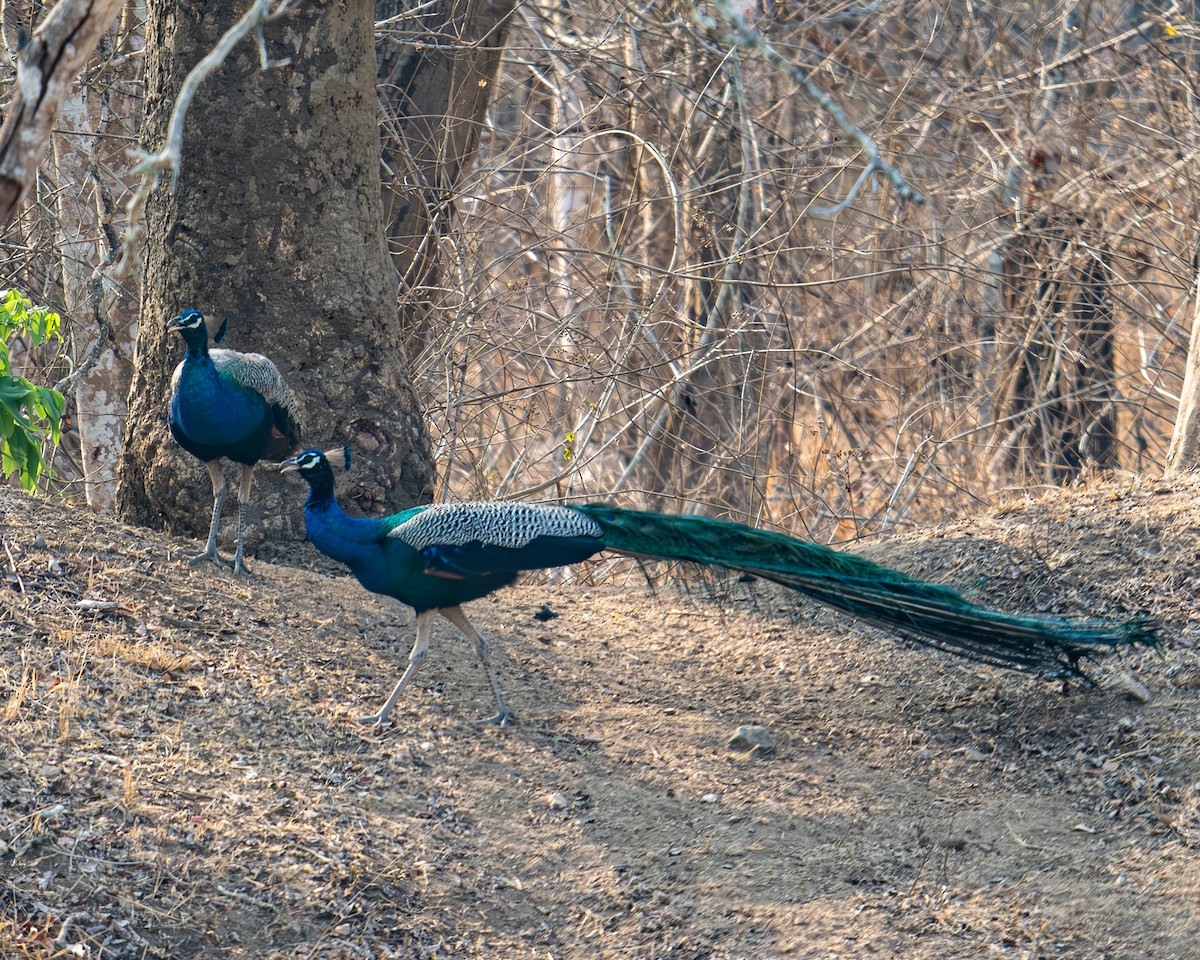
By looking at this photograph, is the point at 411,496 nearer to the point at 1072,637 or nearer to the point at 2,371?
the point at 2,371

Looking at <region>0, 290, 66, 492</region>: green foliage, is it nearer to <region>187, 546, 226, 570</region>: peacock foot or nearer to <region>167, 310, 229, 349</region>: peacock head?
<region>167, 310, 229, 349</region>: peacock head

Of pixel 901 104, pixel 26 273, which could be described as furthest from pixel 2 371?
pixel 901 104

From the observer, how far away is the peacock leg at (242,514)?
5727mm

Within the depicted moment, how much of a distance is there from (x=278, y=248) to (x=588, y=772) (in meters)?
2.96

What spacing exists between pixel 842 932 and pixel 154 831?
202cm

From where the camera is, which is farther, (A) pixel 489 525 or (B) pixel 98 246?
(B) pixel 98 246

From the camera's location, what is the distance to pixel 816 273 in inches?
422

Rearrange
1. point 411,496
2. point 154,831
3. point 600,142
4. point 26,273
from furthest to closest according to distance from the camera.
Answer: point 600,142
point 26,273
point 411,496
point 154,831

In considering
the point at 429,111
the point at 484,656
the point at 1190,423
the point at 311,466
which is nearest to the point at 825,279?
the point at 429,111

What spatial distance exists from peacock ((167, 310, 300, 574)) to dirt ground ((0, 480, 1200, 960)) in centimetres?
49

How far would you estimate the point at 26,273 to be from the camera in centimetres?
884

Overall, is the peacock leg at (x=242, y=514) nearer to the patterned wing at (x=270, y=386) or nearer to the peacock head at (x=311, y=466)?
the patterned wing at (x=270, y=386)

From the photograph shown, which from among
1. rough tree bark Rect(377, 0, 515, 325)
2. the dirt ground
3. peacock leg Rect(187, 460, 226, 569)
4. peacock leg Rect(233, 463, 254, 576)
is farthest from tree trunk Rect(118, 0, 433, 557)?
rough tree bark Rect(377, 0, 515, 325)

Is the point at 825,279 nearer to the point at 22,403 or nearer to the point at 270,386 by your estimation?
the point at 270,386
